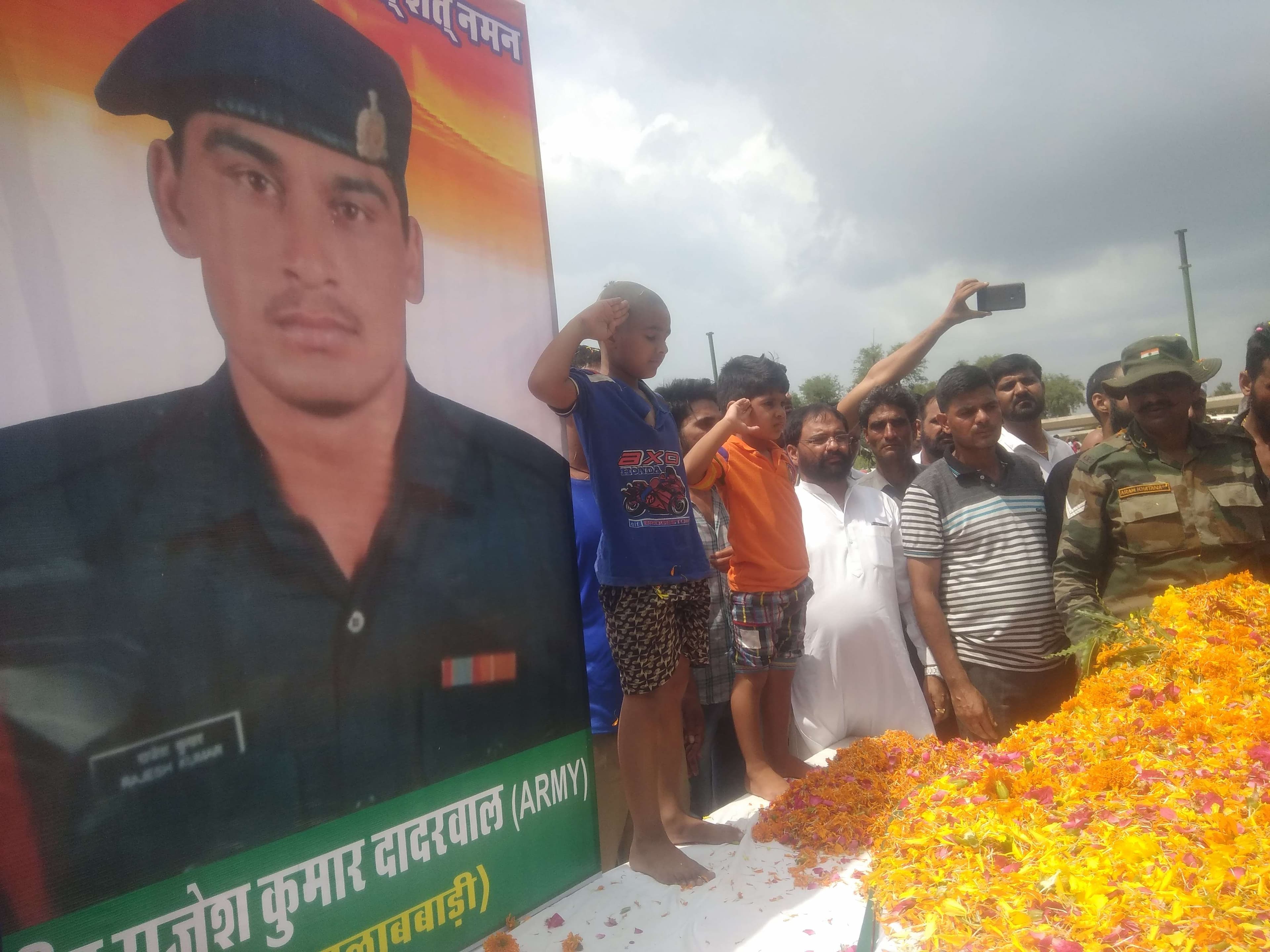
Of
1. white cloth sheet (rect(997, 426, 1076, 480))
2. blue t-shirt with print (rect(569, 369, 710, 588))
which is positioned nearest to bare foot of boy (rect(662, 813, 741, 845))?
blue t-shirt with print (rect(569, 369, 710, 588))

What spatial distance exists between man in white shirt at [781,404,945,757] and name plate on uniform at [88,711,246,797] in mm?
2487

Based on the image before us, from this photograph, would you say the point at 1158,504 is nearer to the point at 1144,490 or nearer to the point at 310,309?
the point at 1144,490

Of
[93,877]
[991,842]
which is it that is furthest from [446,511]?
[991,842]

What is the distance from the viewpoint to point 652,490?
95.7 inches

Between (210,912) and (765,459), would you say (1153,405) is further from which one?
(210,912)

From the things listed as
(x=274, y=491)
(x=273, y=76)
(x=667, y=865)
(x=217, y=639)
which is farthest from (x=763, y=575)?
(x=273, y=76)

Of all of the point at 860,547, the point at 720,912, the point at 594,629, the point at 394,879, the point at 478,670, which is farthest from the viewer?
the point at 860,547

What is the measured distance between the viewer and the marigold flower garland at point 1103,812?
1.47 meters

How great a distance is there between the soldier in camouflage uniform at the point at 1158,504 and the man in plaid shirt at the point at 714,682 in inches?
53.3

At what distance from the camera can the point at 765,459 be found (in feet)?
10.6

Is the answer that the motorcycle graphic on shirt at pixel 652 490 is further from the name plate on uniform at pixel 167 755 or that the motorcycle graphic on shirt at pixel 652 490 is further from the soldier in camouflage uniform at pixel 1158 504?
the soldier in camouflage uniform at pixel 1158 504

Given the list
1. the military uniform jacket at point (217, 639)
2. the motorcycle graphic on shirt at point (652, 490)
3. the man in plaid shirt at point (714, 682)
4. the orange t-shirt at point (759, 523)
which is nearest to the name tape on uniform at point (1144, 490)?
the orange t-shirt at point (759, 523)

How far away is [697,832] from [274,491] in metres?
1.69

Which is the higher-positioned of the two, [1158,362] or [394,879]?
[1158,362]
